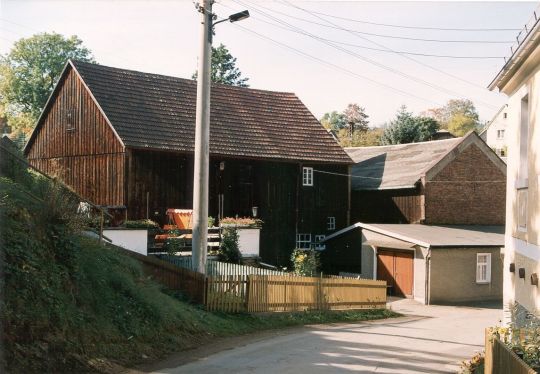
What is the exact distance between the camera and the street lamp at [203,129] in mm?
16688

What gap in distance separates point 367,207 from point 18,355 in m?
30.1

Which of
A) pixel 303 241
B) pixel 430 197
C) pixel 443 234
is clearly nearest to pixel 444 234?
pixel 443 234

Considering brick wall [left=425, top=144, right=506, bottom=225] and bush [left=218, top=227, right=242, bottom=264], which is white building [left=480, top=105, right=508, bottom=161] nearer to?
brick wall [left=425, top=144, right=506, bottom=225]

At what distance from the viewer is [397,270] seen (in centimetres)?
2986

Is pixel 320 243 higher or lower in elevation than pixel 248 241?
lower

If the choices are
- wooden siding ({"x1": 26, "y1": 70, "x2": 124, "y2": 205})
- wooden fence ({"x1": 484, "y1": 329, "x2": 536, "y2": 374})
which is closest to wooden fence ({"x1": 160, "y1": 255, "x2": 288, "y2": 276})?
wooden siding ({"x1": 26, "y1": 70, "x2": 124, "y2": 205})

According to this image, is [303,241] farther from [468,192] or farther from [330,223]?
[468,192]

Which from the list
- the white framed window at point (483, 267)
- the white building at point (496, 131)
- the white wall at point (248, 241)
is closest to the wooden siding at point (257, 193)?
the white wall at point (248, 241)

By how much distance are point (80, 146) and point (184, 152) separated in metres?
5.53

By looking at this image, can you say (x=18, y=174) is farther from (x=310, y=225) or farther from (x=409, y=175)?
(x=409, y=175)

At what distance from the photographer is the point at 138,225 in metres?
22.6

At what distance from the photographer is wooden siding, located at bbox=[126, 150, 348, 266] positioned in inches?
1129

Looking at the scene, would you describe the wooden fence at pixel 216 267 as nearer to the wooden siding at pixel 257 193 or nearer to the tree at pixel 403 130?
the wooden siding at pixel 257 193

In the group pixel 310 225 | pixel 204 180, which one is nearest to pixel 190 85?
pixel 310 225
